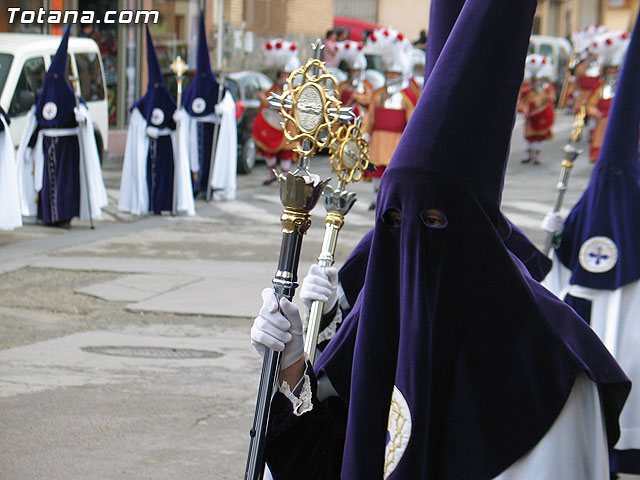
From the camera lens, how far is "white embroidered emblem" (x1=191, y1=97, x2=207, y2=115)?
15.2m

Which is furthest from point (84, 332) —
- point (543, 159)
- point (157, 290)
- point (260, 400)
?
point (543, 159)

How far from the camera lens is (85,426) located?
5695 mm

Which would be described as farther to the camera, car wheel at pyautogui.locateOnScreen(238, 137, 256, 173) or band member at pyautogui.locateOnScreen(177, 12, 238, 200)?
car wheel at pyautogui.locateOnScreen(238, 137, 256, 173)

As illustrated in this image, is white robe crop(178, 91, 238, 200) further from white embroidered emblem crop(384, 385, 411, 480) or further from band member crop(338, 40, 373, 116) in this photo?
white embroidered emblem crop(384, 385, 411, 480)

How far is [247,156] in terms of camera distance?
60.9ft

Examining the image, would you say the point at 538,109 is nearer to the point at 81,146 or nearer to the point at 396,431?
the point at 81,146

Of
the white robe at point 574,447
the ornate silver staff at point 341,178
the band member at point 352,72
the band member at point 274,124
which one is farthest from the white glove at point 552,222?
the band member at point 352,72

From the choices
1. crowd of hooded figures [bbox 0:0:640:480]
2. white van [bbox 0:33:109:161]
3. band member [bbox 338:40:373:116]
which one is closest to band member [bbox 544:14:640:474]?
crowd of hooded figures [bbox 0:0:640:480]

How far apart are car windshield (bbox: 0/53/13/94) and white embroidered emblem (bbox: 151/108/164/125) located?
1.82 meters

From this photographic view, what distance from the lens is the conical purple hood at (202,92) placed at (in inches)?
591

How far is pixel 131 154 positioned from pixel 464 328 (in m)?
11.8

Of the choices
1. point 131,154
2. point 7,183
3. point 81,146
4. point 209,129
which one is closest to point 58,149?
point 81,146

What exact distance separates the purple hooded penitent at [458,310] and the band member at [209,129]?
12.5 meters

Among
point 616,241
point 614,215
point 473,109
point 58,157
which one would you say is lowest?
point 58,157
